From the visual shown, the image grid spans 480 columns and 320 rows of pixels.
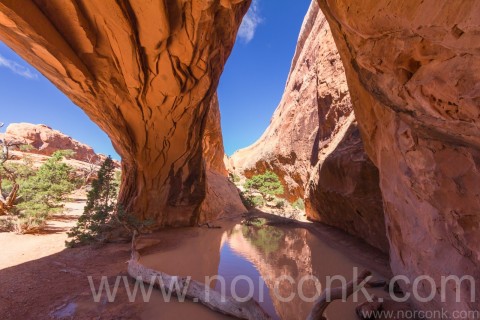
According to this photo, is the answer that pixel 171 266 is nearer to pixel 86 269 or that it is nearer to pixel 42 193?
pixel 86 269

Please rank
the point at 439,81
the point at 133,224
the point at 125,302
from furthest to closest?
the point at 133,224, the point at 125,302, the point at 439,81

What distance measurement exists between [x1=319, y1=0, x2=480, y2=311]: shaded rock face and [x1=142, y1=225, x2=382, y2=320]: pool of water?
1.94 metres

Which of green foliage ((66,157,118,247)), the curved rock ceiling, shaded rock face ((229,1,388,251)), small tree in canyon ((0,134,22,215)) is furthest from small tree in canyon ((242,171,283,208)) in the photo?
small tree in canyon ((0,134,22,215))

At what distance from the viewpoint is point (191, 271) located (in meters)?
6.30

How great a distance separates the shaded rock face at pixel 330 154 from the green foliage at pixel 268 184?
4.37 ft

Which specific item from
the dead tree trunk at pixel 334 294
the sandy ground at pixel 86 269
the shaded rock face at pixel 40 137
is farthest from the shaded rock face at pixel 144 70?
the shaded rock face at pixel 40 137

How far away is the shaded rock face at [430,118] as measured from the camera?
2102mm

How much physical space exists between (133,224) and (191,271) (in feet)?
13.7

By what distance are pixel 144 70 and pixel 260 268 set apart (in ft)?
28.5

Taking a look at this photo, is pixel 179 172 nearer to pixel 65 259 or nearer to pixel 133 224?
pixel 133 224

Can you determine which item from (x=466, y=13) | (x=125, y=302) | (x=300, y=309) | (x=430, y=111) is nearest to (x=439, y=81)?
(x=430, y=111)

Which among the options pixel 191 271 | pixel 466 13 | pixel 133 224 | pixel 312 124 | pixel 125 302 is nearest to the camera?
pixel 466 13

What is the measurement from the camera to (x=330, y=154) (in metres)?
10.6

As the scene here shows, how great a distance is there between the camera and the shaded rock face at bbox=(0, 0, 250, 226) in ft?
21.0
